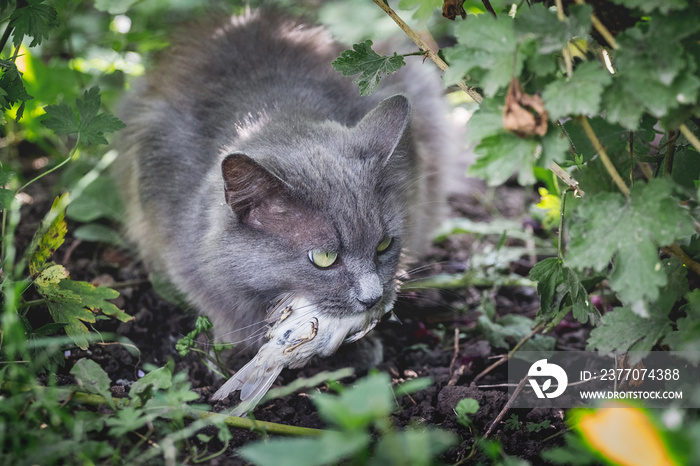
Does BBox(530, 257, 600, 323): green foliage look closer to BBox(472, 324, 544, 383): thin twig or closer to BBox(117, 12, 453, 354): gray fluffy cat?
BBox(472, 324, 544, 383): thin twig

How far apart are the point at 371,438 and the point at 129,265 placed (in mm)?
1829

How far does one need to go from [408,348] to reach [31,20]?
1886 mm

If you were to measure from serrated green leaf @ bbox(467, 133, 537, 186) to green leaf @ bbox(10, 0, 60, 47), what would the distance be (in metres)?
1.51

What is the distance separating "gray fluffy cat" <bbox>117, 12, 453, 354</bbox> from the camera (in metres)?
2.24

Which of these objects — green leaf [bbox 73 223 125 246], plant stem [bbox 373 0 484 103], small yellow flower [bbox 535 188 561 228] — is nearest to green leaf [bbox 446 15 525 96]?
plant stem [bbox 373 0 484 103]

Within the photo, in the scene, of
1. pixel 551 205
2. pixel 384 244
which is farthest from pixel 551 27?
pixel 551 205

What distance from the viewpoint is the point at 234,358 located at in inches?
107

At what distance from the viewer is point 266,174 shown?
2.11m

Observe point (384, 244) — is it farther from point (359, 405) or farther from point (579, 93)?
point (359, 405)

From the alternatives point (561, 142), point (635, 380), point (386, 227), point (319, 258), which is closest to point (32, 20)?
point (319, 258)

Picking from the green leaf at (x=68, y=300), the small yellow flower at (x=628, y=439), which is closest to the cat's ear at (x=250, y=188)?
the green leaf at (x=68, y=300)

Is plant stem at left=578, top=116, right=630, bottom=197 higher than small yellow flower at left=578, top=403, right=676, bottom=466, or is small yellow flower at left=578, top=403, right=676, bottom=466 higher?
plant stem at left=578, top=116, right=630, bottom=197

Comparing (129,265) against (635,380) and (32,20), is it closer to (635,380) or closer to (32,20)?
(32,20)

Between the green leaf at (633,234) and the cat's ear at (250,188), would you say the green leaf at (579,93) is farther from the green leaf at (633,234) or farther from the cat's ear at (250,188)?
the cat's ear at (250,188)
